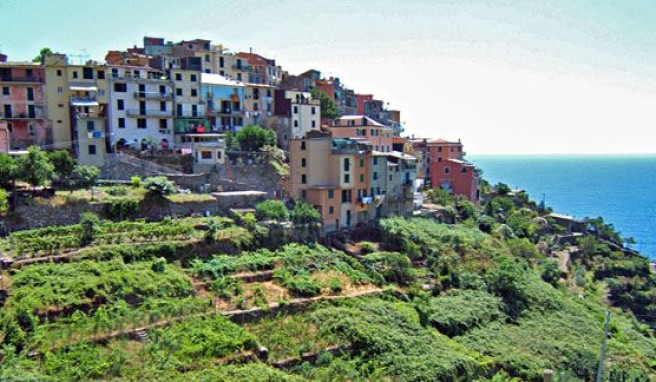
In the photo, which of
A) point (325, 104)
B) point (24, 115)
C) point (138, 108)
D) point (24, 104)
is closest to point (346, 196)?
point (138, 108)

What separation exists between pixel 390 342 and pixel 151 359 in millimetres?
11377

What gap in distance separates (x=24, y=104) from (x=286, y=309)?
2996cm

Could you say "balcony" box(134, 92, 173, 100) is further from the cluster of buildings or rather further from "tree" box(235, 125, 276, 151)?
"tree" box(235, 125, 276, 151)

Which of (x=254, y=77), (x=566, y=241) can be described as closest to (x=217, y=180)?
(x=254, y=77)

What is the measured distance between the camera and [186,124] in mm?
52031

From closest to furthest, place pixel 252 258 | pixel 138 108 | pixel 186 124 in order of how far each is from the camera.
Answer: pixel 252 258, pixel 138 108, pixel 186 124

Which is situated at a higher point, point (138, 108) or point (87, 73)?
point (87, 73)

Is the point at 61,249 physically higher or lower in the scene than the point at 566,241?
higher

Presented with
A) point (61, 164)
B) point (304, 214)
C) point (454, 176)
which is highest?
point (61, 164)

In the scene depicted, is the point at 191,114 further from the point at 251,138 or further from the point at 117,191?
the point at 117,191

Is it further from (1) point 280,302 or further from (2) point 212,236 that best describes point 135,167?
(1) point 280,302

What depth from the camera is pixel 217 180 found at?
45.1 m

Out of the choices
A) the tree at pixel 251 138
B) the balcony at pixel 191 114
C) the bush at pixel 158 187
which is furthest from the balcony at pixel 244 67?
the bush at pixel 158 187

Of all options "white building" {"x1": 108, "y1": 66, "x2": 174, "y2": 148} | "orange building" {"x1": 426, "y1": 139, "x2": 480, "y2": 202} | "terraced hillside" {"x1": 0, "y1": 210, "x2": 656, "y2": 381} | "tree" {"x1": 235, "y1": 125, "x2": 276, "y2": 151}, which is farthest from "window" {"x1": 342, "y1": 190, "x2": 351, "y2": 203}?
"orange building" {"x1": 426, "y1": 139, "x2": 480, "y2": 202}
